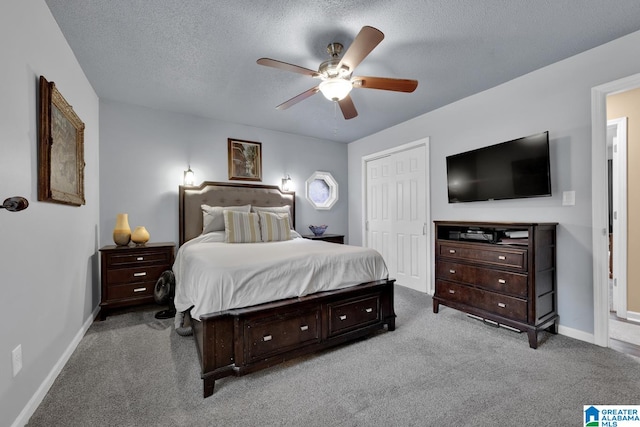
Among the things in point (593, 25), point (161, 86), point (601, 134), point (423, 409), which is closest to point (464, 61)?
point (593, 25)

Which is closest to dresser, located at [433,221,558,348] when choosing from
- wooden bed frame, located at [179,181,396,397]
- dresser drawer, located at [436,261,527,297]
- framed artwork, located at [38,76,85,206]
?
dresser drawer, located at [436,261,527,297]

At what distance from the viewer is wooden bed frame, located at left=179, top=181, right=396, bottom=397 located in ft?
6.17

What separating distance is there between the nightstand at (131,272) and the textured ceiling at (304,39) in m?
1.86

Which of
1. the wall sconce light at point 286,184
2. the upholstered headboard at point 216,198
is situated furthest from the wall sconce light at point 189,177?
the wall sconce light at point 286,184

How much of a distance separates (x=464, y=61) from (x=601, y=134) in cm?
133

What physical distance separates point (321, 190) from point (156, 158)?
2.75 metres

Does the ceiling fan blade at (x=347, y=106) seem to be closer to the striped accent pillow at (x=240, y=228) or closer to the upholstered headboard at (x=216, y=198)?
the striped accent pillow at (x=240, y=228)

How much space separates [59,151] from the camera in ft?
7.09

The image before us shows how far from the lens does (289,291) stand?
86.7 inches

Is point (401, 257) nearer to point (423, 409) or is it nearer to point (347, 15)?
point (423, 409)

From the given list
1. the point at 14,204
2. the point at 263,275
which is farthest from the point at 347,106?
the point at 14,204

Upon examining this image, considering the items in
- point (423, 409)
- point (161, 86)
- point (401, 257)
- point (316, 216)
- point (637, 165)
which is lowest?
point (423, 409)

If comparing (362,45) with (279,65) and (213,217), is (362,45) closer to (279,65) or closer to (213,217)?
(279,65)

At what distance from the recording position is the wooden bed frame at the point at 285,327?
188 centimetres
